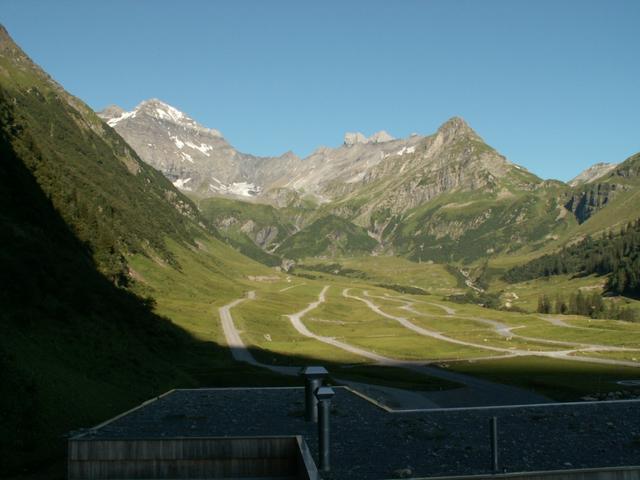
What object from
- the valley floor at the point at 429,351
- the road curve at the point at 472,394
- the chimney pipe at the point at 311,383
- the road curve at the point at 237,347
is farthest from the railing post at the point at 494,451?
the road curve at the point at 237,347

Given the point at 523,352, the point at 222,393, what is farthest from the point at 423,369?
the point at 222,393

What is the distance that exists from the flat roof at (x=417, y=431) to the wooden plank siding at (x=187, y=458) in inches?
105

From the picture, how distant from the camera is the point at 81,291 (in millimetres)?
66375

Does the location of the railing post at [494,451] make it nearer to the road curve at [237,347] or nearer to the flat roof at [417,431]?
the flat roof at [417,431]

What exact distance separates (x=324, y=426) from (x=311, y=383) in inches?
418

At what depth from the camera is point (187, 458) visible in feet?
95.2

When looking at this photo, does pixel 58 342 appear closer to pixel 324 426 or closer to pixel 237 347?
pixel 324 426

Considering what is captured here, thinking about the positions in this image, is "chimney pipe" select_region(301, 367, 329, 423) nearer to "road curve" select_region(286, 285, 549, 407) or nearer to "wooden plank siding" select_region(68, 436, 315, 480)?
"wooden plank siding" select_region(68, 436, 315, 480)

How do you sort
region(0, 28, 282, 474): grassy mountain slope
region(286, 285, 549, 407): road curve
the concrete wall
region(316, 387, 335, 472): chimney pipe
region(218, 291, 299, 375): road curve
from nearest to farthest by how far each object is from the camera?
1. the concrete wall
2. region(316, 387, 335, 472): chimney pipe
3. region(0, 28, 282, 474): grassy mountain slope
4. region(286, 285, 549, 407): road curve
5. region(218, 291, 299, 375): road curve

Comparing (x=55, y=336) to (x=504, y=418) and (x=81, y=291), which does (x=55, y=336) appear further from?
(x=504, y=418)

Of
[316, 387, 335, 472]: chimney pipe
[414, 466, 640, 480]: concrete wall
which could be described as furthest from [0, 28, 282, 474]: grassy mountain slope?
[414, 466, 640, 480]: concrete wall

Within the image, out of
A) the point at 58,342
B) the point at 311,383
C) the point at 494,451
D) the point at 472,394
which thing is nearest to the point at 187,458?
the point at 311,383

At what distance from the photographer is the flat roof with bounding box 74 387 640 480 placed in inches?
1203

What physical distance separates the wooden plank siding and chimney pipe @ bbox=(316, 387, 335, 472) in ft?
4.19
